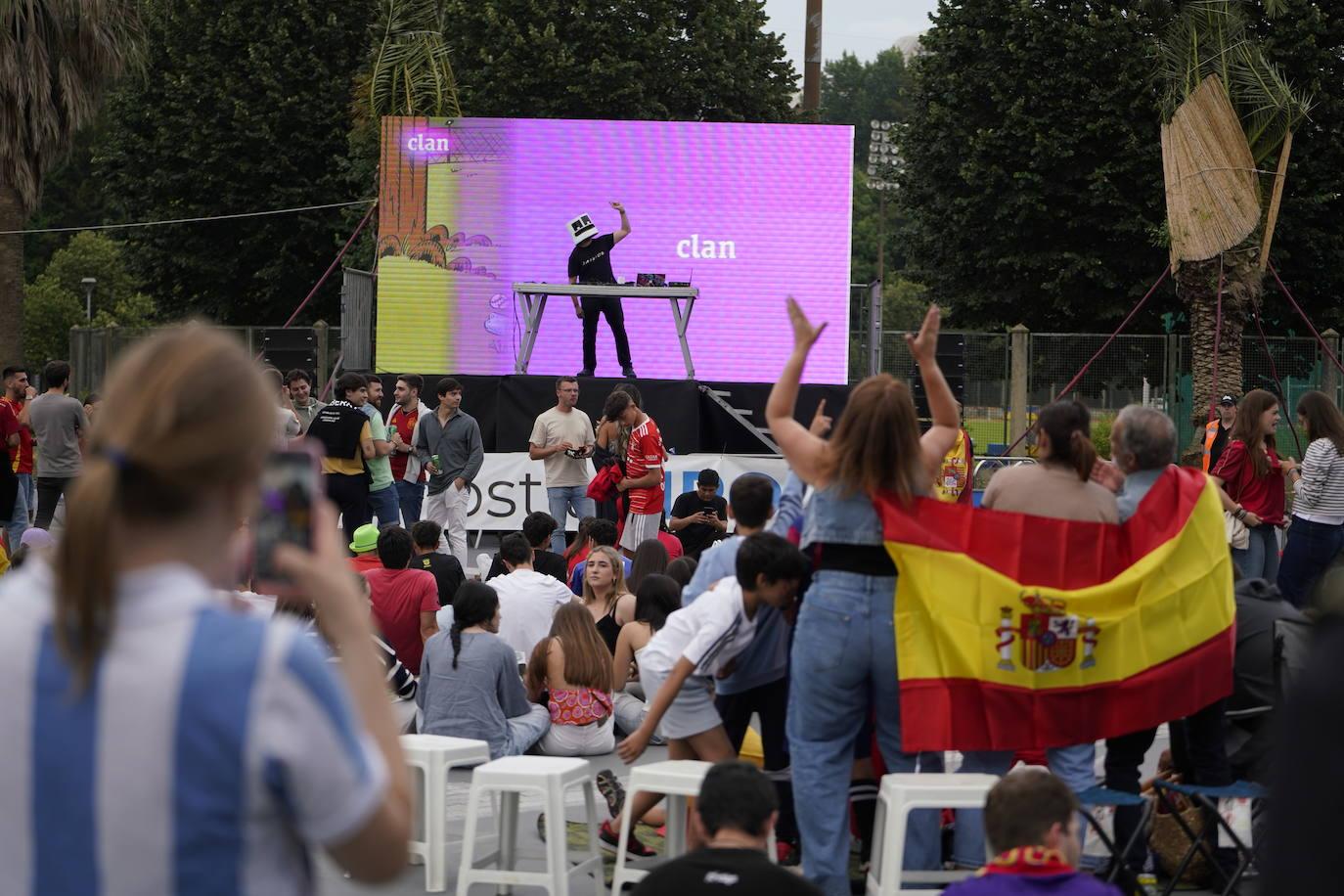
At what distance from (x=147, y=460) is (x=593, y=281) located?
16.7 metres

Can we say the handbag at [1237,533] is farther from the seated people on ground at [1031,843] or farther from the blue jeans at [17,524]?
the blue jeans at [17,524]

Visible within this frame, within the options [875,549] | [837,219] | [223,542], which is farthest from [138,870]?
[837,219]

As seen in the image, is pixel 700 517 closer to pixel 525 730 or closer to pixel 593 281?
pixel 525 730

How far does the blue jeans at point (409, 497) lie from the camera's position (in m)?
13.3

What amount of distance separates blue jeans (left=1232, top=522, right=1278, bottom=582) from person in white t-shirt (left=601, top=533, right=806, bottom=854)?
5.57 metres

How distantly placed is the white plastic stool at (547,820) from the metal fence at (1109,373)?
19533 millimetres

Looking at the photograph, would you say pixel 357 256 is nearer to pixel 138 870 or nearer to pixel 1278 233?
pixel 1278 233

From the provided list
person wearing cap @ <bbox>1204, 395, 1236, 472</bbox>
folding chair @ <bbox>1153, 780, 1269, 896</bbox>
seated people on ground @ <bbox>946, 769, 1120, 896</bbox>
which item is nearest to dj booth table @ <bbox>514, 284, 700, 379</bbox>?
person wearing cap @ <bbox>1204, 395, 1236, 472</bbox>

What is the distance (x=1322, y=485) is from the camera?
33.3 ft

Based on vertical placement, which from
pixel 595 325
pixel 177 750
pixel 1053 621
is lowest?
pixel 1053 621

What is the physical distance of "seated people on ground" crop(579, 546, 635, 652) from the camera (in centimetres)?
847

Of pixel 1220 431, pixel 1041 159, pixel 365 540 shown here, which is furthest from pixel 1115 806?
pixel 1041 159

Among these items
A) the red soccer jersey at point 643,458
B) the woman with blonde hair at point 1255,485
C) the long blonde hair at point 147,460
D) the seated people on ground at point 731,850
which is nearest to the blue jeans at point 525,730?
the seated people on ground at point 731,850

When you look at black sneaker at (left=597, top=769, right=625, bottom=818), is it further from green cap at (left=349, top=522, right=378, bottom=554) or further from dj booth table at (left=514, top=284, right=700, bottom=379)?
dj booth table at (left=514, top=284, right=700, bottom=379)
